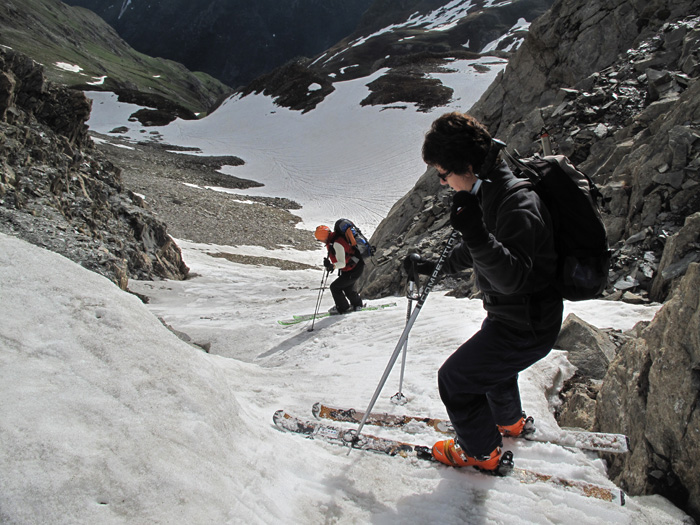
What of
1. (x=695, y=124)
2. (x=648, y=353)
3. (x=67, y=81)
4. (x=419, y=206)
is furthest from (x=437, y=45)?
(x=648, y=353)

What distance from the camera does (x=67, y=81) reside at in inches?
2832

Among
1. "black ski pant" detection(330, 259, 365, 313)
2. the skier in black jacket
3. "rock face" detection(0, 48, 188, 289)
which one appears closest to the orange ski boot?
the skier in black jacket

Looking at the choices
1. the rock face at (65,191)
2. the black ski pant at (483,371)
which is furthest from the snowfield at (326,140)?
the black ski pant at (483,371)

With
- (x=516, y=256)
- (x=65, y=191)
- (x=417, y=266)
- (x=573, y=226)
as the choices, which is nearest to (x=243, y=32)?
(x=65, y=191)

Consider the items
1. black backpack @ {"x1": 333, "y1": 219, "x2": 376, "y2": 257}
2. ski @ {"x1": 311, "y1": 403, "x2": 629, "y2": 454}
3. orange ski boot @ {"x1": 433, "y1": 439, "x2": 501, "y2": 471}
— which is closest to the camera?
orange ski boot @ {"x1": 433, "y1": 439, "x2": 501, "y2": 471}

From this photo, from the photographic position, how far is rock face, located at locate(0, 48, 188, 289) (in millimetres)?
8742

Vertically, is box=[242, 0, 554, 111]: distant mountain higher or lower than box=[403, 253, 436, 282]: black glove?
higher

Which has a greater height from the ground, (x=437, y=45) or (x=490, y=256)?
(x=437, y=45)

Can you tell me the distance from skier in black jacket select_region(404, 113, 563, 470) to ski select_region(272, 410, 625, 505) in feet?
0.55

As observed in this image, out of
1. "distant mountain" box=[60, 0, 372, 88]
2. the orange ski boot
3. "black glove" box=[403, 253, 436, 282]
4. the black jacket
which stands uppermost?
"distant mountain" box=[60, 0, 372, 88]

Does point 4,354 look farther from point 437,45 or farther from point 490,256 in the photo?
point 437,45

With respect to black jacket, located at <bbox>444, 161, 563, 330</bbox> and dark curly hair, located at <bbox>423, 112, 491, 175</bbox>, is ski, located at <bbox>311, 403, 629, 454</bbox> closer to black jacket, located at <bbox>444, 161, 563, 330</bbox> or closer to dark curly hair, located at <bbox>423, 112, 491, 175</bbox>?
black jacket, located at <bbox>444, 161, 563, 330</bbox>

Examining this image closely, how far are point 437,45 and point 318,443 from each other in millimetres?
95058

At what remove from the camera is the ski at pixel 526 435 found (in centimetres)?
328
